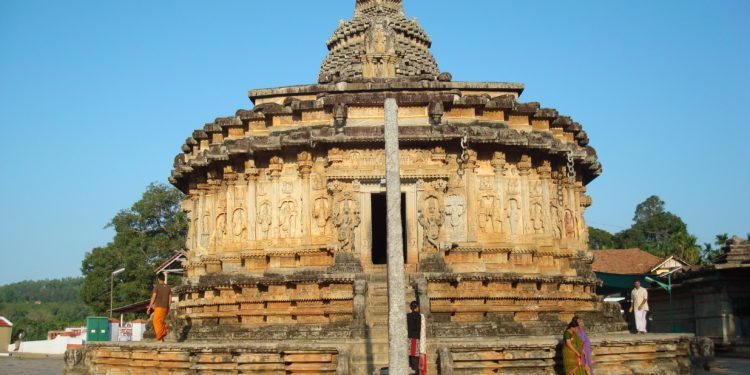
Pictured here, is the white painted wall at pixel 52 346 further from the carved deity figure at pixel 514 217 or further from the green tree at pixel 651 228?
the green tree at pixel 651 228

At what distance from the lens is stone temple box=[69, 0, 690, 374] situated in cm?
1445

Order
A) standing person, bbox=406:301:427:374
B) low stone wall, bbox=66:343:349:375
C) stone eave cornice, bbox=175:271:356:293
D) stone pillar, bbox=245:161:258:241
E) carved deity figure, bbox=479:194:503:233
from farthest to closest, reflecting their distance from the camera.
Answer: stone pillar, bbox=245:161:258:241
carved deity figure, bbox=479:194:503:233
stone eave cornice, bbox=175:271:356:293
low stone wall, bbox=66:343:349:375
standing person, bbox=406:301:427:374

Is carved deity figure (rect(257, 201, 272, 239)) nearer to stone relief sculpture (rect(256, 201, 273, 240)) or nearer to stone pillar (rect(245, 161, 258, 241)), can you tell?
stone relief sculpture (rect(256, 201, 273, 240))

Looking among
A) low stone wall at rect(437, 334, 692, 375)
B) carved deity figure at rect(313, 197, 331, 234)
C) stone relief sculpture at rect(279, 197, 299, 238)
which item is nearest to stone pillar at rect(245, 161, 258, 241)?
stone relief sculpture at rect(279, 197, 299, 238)

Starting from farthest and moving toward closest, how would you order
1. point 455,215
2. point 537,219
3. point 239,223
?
point 239,223
point 537,219
point 455,215

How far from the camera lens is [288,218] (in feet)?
51.8

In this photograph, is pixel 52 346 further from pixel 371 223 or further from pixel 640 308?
pixel 640 308

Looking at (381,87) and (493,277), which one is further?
(381,87)

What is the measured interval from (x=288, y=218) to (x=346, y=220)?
5.14 ft

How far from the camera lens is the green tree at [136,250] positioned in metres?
42.8

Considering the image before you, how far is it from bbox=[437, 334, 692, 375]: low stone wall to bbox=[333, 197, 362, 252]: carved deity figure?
15.5 feet

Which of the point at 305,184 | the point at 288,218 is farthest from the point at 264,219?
the point at 305,184

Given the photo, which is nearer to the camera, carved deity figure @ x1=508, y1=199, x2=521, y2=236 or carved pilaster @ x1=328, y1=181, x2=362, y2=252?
carved pilaster @ x1=328, y1=181, x2=362, y2=252

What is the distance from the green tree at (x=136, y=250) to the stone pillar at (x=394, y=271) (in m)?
37.8
